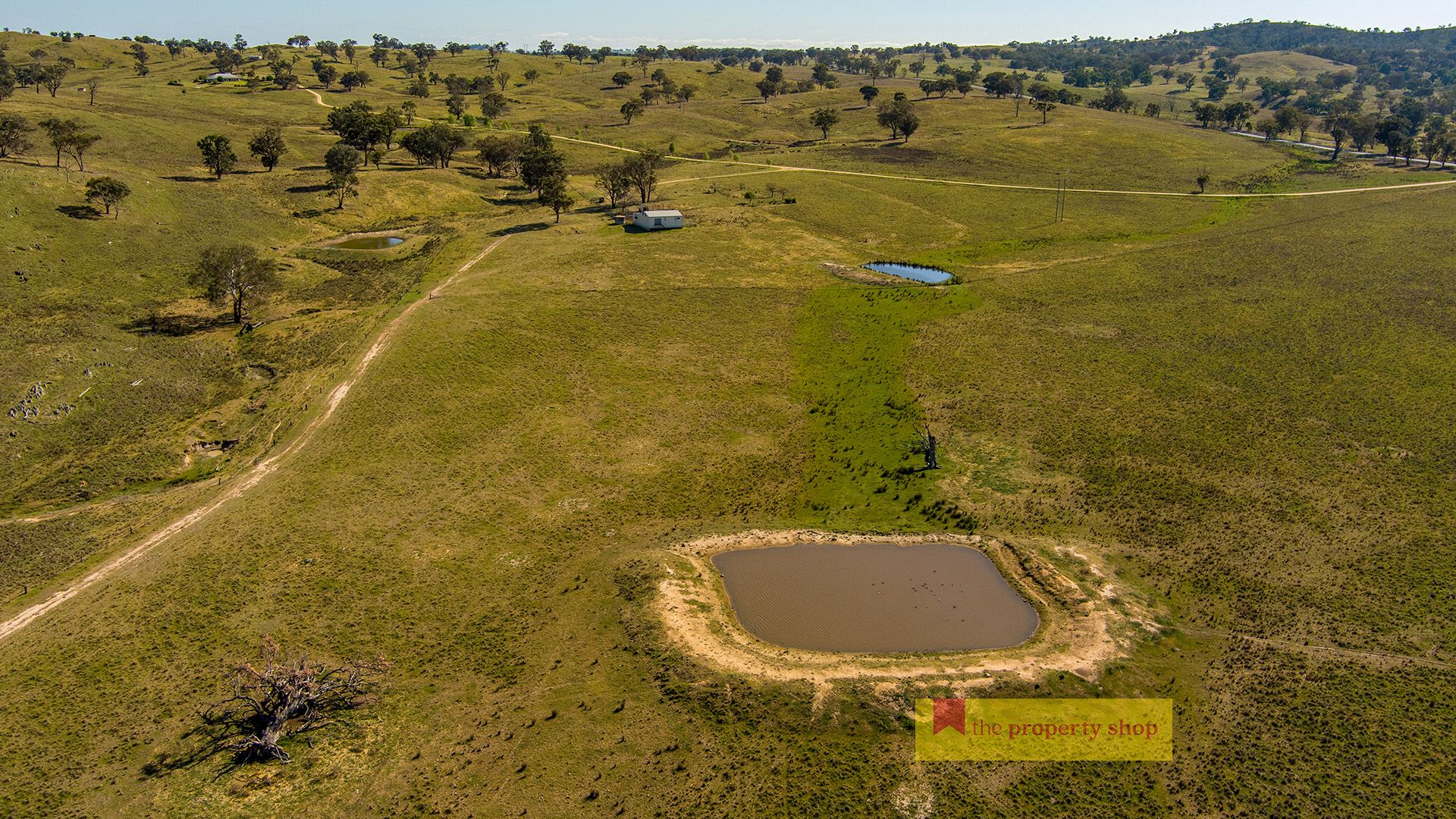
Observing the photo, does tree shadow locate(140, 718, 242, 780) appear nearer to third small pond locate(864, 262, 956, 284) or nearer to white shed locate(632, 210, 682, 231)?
third small pond locate(864, 262, 956, 284)

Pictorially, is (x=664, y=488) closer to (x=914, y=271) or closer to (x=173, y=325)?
(x=173, y=325)

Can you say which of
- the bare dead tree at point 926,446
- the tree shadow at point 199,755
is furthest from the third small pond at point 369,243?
the tree shadow at point 199,755

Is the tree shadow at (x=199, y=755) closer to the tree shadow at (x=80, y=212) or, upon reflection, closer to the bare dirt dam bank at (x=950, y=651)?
the bare dirt dam bank at (x=950, y=651)

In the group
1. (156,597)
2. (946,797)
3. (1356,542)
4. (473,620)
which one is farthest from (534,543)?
(1356,542)

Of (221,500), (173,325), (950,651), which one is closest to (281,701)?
(221,500)

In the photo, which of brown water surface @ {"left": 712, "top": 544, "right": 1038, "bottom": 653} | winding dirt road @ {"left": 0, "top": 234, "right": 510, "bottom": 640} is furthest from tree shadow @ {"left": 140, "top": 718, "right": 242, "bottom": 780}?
brown water surface @ {"left": 712, "top": 544, "right": 1038, "bottom": 653}

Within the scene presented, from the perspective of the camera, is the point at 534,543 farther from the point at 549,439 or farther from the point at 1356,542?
the point at 1356,542
